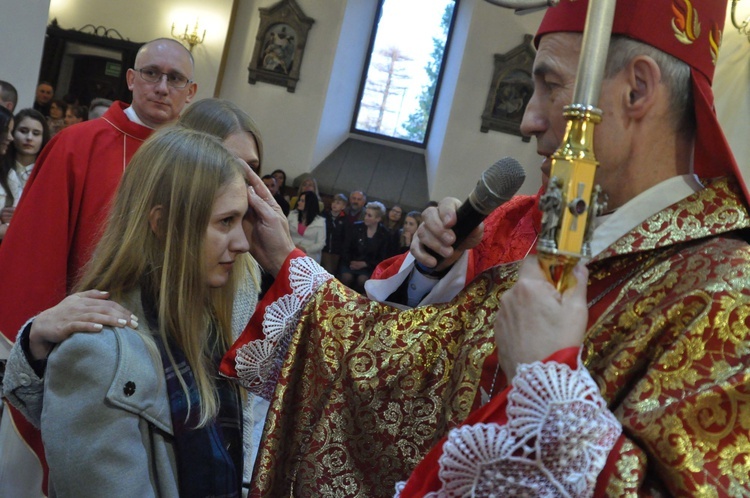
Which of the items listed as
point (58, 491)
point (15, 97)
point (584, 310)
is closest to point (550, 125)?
point (584, 310)

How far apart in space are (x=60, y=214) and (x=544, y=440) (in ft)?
7.69

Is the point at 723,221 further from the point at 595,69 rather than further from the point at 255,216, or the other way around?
the point at 255,216

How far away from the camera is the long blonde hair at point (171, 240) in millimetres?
1962

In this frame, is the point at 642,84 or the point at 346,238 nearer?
the point at 642,84

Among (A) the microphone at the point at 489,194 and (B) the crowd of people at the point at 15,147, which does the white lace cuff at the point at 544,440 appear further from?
(B) the crowd of people at the point at 15,147

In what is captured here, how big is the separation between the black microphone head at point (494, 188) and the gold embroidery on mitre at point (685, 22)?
1.30 feet

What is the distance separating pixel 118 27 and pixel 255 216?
11382mm

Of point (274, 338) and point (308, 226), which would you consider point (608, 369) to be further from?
point (308, 226)

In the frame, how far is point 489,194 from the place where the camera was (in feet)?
5.54

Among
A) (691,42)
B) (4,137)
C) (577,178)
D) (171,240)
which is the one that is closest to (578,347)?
(577,178)

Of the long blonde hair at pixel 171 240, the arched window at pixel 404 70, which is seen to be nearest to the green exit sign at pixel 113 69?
the arched window at pixel 404 70

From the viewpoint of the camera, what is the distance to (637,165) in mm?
1609

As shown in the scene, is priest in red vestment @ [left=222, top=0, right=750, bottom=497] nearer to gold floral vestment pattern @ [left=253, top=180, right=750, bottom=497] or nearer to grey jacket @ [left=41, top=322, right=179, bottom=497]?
gold floral vestment pattern @ [left=253, top=180, right=750, bottom=497]

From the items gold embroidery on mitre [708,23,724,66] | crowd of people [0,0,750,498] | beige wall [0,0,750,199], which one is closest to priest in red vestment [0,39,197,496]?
crowd of people [0,0,750,498]
